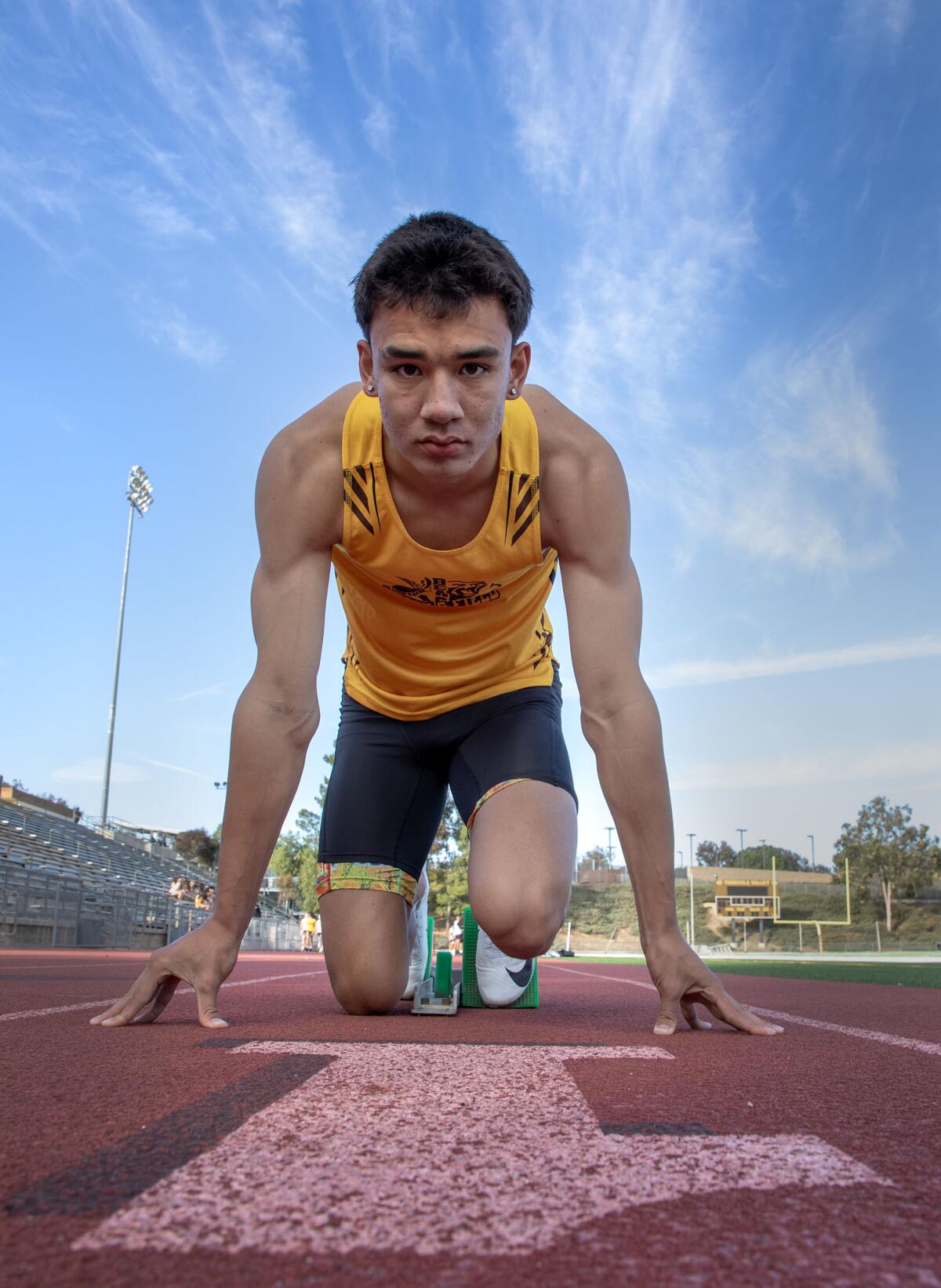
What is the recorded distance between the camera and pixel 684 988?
273 centimetres

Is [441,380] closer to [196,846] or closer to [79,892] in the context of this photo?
[79,892]

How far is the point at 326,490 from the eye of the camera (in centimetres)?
315

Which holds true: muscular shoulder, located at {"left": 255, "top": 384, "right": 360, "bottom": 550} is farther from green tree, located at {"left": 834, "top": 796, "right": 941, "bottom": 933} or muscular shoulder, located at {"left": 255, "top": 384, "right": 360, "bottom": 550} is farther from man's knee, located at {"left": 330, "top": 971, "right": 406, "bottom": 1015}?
green tree, located at {"left": 834, "top": 796, "right": 941, "bottom": 933}

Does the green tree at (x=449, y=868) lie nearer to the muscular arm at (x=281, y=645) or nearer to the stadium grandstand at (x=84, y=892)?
the stadium grandstand at (x=84, y=892)

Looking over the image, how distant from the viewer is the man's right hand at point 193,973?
8.98 ft

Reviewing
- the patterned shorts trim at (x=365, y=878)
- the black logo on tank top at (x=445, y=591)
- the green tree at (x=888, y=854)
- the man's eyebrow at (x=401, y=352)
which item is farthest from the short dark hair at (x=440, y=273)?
the green tree at (x=888, y=854)

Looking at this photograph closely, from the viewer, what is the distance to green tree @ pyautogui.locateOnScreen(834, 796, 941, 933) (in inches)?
2314

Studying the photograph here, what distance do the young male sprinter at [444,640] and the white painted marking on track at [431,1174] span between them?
Answer: 1284mm

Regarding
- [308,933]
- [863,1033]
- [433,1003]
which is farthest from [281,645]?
[308,933]

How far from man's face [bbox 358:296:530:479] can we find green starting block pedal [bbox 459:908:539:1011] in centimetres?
233

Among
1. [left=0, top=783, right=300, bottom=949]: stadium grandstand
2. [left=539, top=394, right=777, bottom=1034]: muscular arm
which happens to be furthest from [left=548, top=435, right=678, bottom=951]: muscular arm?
[left=0, top=783, right=300, bottom=949]: stadium grandstand

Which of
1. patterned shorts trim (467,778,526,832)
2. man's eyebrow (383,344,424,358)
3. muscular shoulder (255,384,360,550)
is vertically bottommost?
patterned shorts trim (467,778,526,832)

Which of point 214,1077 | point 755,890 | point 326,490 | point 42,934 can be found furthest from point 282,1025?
point 755,890

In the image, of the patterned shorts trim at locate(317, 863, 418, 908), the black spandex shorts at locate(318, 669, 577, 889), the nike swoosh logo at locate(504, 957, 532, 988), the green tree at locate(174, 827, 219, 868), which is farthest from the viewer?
the green tree at locate(174, 827, 219, 868)
